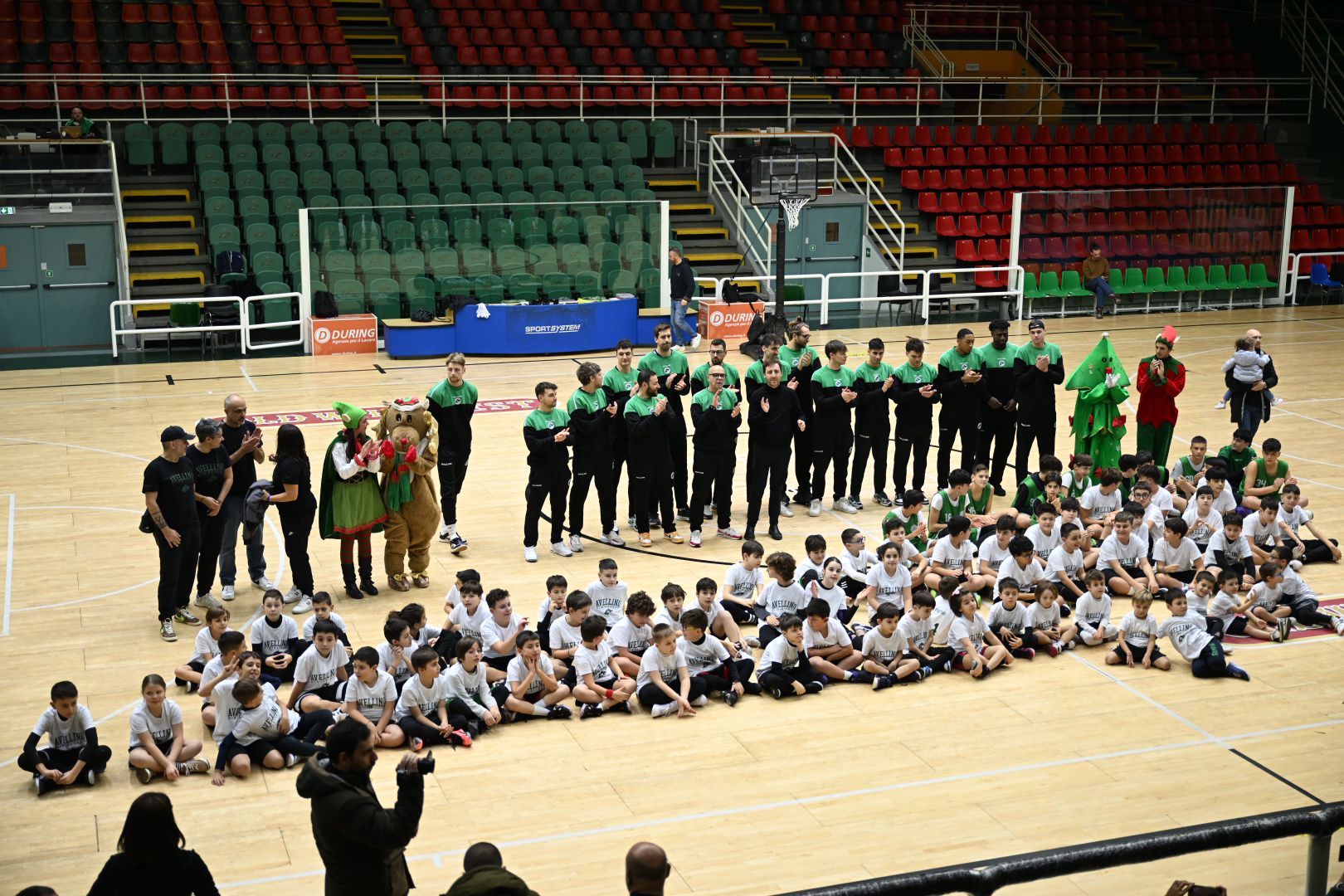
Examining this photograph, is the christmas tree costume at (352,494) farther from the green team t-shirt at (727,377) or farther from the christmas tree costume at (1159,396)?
the christmas tree costume at (1159,396)

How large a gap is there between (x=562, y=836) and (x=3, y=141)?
18300 mm

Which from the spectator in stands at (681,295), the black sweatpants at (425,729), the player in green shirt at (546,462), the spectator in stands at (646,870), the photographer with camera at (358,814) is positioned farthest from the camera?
the spectator in stands at (681,295)

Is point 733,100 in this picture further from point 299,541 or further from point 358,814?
point 358,814

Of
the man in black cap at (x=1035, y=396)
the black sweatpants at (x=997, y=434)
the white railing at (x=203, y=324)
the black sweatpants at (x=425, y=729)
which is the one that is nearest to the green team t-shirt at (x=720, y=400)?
the black sweatpants at (x=997, y=434)

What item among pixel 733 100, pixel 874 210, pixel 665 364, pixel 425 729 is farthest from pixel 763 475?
pixel 733 100

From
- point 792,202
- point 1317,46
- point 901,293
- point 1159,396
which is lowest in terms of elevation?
point 1159,396

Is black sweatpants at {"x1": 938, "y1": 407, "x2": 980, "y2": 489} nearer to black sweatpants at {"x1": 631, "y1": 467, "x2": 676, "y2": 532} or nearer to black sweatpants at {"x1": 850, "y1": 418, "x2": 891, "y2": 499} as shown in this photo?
black sweatpants at {"x1": 850, "y1": 418, "x2": 891, "y2": 499}

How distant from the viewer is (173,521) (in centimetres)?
1116

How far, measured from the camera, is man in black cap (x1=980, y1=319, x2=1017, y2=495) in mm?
15031

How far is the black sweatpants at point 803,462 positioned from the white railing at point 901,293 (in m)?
9.20

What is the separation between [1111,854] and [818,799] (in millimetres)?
5241

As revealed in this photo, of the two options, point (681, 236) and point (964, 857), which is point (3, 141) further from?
point (964, 857)

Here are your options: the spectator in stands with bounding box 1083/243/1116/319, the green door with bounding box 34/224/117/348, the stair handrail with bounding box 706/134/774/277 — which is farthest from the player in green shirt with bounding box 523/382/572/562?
the spectator in stands with bounding box 1083/243/1116/319

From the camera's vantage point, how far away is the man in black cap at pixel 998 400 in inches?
592
